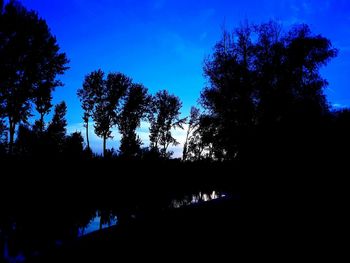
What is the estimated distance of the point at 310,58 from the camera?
22266mm

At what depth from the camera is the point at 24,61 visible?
23.8 meters

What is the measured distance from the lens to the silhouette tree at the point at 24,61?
22016 mm

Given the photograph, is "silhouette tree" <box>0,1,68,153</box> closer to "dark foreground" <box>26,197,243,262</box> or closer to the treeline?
the treeline

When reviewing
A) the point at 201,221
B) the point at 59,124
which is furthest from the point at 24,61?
the point at 201,221

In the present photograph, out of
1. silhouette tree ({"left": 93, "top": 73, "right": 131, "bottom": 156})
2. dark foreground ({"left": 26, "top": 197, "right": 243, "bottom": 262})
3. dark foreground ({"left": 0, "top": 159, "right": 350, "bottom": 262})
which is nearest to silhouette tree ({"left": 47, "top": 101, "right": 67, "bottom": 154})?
silhouette tree ({"left": 93, "top": 73, "right": 131, "bottom": 156})

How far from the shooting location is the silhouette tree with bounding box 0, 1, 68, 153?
2202 cm

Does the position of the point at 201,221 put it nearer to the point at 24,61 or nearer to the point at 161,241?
the point at 161,241

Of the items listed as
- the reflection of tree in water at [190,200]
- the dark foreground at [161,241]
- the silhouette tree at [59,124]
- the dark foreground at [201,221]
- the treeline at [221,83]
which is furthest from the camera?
the silhouette tree at [59,124]

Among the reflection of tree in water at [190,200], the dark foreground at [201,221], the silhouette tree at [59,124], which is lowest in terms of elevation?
the reflection of tree in water at [190,200]

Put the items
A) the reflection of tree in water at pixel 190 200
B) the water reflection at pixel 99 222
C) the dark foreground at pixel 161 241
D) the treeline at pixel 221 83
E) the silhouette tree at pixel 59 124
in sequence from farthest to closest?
the silhouette tree at pixel 59 124, the treeline at pixel 221 83, the reflection of tree in water at pixel 190 200, the water reflection at pixel 99 222, the dark foreground at pixel 161 241

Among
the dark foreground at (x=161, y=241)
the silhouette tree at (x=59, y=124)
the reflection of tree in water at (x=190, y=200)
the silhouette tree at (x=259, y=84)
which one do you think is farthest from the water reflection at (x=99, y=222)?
the silhouette tree at (x=59, y=124)

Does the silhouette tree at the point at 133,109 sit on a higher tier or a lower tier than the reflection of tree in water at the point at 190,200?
higher

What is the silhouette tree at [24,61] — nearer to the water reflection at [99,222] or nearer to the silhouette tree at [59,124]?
the silhouette tree at [59,124]

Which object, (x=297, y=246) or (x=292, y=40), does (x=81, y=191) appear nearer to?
(x=297, y=246)
